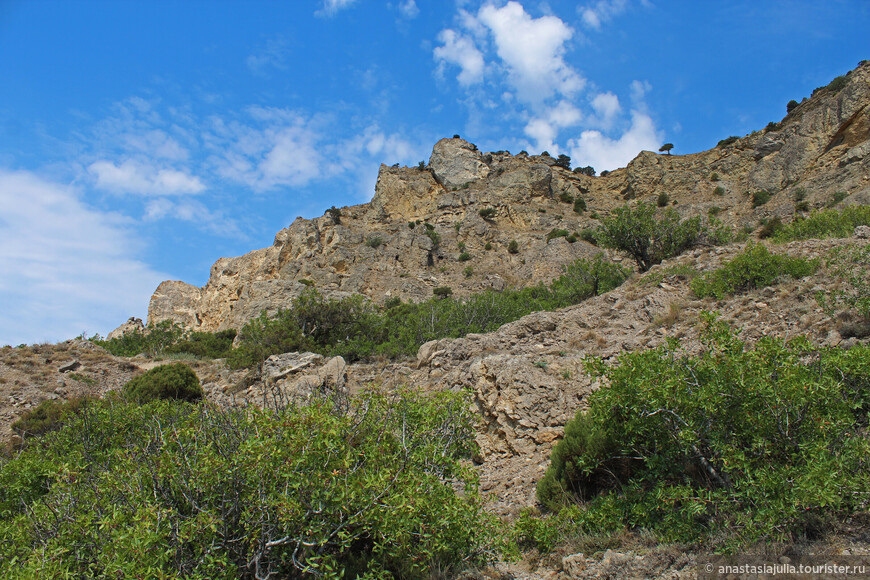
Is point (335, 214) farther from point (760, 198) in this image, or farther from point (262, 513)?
point (262, 513)

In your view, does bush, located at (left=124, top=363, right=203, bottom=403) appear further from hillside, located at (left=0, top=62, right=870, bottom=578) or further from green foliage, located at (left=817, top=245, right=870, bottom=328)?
green foliage, located at (left=817, top=245, right=870, bottom=328)

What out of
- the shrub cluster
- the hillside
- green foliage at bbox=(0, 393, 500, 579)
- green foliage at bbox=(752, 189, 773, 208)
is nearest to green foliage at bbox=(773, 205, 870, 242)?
the hillside

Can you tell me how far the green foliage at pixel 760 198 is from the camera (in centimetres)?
3475

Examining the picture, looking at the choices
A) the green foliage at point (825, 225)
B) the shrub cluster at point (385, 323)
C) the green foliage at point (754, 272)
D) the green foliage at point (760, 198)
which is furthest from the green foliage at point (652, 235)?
the green foliage at point (760, 198)

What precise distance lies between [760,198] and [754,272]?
30.8 metres

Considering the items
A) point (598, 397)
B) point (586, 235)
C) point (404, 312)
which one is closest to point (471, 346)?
point (598, 397)

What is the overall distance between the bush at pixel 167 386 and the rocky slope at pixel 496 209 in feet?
46.1

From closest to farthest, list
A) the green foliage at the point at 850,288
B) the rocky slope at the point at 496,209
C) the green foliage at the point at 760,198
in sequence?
1. the green foliage at the point at 850,288
2. the rocky slope at the point at 496,209
3. the green foliage at the point at 760,198

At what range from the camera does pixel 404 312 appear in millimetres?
25953

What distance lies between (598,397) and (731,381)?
1.32 metres

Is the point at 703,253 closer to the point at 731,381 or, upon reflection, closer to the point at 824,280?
the point at 824,280

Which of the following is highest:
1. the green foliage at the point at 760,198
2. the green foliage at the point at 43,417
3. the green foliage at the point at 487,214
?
the green foliage at the point at 487,214

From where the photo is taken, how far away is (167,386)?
1706 cm

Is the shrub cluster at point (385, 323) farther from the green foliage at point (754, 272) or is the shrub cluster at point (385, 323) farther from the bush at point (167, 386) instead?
the green foliage at point (754, 272)
